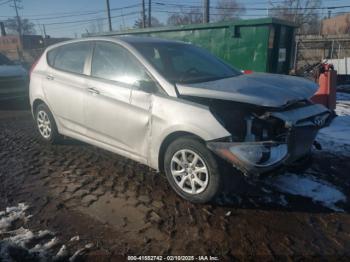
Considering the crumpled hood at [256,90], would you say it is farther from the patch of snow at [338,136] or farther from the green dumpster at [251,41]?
the green dumpster at [251,41]

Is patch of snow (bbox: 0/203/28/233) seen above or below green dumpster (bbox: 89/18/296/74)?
below

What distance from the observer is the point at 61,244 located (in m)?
2.70

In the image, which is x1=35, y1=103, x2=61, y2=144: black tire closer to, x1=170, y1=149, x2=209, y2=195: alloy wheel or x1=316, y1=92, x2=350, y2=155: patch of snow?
x1=170, y1=149, x2=209, y2=195: alloy wheel

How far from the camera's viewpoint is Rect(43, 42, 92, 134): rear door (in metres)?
4.33

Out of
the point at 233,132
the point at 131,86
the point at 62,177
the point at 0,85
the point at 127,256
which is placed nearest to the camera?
the point at 127,256

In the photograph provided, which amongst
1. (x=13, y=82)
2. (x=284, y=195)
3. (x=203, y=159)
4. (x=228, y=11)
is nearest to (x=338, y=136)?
(x=284, y=195)

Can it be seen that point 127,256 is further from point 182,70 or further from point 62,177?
point 182,70

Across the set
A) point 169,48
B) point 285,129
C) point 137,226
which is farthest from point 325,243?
point 169,48

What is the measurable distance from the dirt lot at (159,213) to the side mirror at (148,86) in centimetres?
114

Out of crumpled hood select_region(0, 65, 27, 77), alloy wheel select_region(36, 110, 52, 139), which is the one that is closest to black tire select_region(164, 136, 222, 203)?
alloy wheel select_region(36, 110, 52, 139)

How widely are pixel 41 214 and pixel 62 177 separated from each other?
903mm

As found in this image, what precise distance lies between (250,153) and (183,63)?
1.69m

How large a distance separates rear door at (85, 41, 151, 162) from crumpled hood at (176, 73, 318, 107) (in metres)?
0.60

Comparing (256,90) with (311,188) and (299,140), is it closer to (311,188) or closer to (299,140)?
(299,140)
